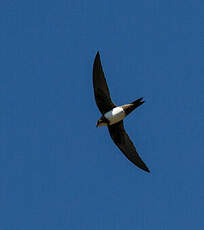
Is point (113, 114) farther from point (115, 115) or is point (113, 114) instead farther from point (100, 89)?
point (100, 89)

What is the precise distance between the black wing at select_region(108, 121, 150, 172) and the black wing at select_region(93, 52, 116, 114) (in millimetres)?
579

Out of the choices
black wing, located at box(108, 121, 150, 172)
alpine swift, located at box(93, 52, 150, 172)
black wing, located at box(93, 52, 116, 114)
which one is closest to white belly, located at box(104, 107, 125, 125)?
alpine swift, located at box(93, 52, 150, 172)

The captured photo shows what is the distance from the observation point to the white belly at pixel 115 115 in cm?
2077

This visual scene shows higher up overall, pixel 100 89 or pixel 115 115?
pixel 100 89

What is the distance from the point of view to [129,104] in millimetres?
20625

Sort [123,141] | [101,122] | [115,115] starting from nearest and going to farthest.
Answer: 1. [115,115]
2. [101,122]
3. [123,141]

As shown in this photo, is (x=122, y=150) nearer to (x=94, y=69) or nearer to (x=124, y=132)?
(x=124, y=132)

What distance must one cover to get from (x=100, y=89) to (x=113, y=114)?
691 millimetres

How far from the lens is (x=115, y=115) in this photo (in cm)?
2083

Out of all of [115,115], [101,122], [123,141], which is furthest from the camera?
[123,141]

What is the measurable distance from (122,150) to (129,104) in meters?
1.39

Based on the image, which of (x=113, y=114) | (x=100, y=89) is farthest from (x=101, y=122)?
(x=100, y=89)

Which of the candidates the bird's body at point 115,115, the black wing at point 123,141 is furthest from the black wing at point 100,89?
the black wing at point 123,141

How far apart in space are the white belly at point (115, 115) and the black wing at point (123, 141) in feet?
1.27
